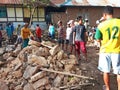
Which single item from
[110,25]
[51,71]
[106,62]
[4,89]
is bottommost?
[4,89]

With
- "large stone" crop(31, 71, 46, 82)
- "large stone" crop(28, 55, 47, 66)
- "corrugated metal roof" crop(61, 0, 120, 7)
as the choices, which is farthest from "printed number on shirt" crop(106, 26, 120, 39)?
"corrugated metal roof" crop(61, 0, 120, 7)

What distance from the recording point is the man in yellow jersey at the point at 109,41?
5.24 m

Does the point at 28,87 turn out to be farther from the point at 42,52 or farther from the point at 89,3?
the point at 89,3

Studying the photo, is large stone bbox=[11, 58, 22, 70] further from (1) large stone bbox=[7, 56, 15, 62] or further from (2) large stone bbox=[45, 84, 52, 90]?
(2) large stone bbox=[45, 84, 52, 90]

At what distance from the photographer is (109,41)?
5.30 metres

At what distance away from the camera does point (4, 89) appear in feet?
32.3

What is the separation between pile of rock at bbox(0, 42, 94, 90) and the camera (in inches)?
372

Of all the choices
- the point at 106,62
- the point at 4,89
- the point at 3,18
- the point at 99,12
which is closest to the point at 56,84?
the point at 4,89

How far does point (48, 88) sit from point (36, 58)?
1.54 m

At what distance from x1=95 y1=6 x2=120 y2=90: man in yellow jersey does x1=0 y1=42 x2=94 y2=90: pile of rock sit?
3.80m

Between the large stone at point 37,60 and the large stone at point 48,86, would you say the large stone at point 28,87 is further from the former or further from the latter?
the large stone at point 37,60

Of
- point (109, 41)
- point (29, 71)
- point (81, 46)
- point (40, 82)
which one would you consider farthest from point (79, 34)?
point (109, 41)

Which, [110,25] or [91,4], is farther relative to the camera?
[91,4]

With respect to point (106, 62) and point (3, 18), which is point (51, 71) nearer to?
point (106, 62)
